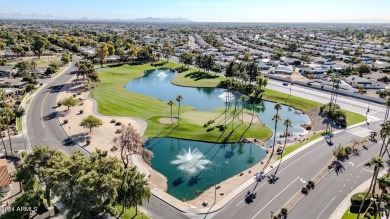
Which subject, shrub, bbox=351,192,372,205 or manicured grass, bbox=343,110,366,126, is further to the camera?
manicured grass, bbox=343,110,366,126

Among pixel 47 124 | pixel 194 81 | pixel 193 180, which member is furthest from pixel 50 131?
pixel 194 81

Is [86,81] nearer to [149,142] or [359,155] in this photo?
[149,142]

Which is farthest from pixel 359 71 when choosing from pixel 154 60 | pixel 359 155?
pixel 154 60

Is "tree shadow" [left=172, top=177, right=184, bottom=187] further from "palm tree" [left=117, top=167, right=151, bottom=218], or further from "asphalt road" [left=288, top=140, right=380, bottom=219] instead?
"asphalt road" [left=288, top=140, right=380, bottom=219]

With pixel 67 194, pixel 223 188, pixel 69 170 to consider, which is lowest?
pixel 223 188

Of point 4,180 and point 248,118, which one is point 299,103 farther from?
point 4,180

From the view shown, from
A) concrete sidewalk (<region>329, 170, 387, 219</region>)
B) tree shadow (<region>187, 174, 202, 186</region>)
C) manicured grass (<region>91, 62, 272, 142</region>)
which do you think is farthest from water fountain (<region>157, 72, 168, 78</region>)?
concrete sidewalk (<region>329, 170, 387, 219</region>)

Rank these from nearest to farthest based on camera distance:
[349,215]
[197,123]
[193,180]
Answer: [349,215] < [193,180] < [197,123]
